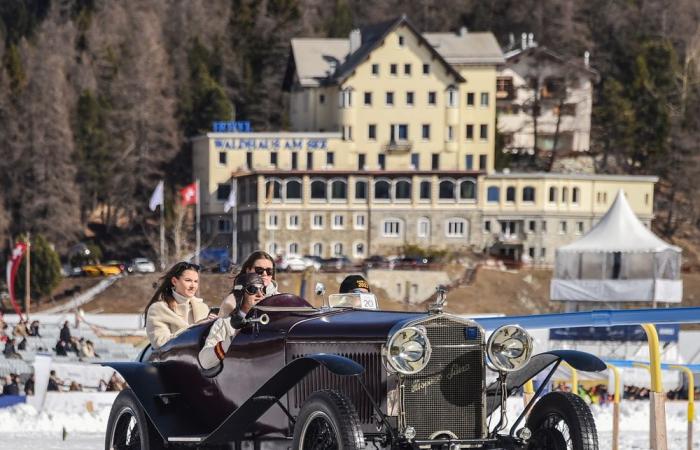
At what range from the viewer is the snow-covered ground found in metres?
17.0

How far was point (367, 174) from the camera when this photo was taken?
95875 millimetres

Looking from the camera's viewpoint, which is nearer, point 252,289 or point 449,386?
point 449,386

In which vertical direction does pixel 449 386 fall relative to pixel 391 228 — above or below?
above

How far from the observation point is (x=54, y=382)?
74.8ft

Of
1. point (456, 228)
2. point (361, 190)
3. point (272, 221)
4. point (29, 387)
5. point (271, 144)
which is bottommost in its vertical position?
point (456, 228)

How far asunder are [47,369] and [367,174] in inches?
2897

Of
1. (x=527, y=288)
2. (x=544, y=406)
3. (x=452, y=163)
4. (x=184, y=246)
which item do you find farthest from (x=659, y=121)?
(x=544, y=406)

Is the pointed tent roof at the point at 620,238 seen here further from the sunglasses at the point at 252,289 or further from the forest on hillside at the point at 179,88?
the sunglasses at the point at 252,289

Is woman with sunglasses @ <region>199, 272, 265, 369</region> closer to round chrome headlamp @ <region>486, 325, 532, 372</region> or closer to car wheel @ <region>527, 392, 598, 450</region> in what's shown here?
round chrome headlamp @ <region>486, 325, 532, 372</region>

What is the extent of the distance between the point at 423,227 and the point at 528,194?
7621mm

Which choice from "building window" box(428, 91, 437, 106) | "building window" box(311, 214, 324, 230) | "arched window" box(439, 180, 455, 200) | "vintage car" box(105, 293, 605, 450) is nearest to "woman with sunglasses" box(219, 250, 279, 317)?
"vintage car" box(105, 293, 605, 450)

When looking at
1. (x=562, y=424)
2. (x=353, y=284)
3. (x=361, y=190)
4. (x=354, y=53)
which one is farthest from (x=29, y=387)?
(x=354, y=53)

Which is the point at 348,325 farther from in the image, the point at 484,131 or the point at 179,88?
the point at 179,88

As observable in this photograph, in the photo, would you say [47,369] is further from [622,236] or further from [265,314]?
[622,236]
